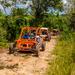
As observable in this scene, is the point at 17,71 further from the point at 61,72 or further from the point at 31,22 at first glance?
the point at 31,22

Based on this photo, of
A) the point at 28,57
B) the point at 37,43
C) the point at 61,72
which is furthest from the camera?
the point at 37,43

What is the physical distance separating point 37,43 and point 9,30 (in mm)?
7717

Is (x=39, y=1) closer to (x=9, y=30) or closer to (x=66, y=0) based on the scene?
(x=66, y=0)

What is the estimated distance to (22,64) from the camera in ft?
43.1

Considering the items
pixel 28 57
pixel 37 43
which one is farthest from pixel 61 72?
pixel 37 43

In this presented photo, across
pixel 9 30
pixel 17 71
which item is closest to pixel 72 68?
pixel 17 71

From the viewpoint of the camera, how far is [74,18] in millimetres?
48844

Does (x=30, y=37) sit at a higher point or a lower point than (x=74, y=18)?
higher

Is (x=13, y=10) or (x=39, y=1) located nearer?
(x=13, y=10)

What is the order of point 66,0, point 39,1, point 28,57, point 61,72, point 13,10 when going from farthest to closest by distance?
point 66,0, point 39,1, point 13,10, point 28,57, point 61,72

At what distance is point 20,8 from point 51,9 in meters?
6.08

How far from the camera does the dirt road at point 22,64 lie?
37.7ft

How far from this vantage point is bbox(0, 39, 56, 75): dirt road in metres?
11.5

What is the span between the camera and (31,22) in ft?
111
